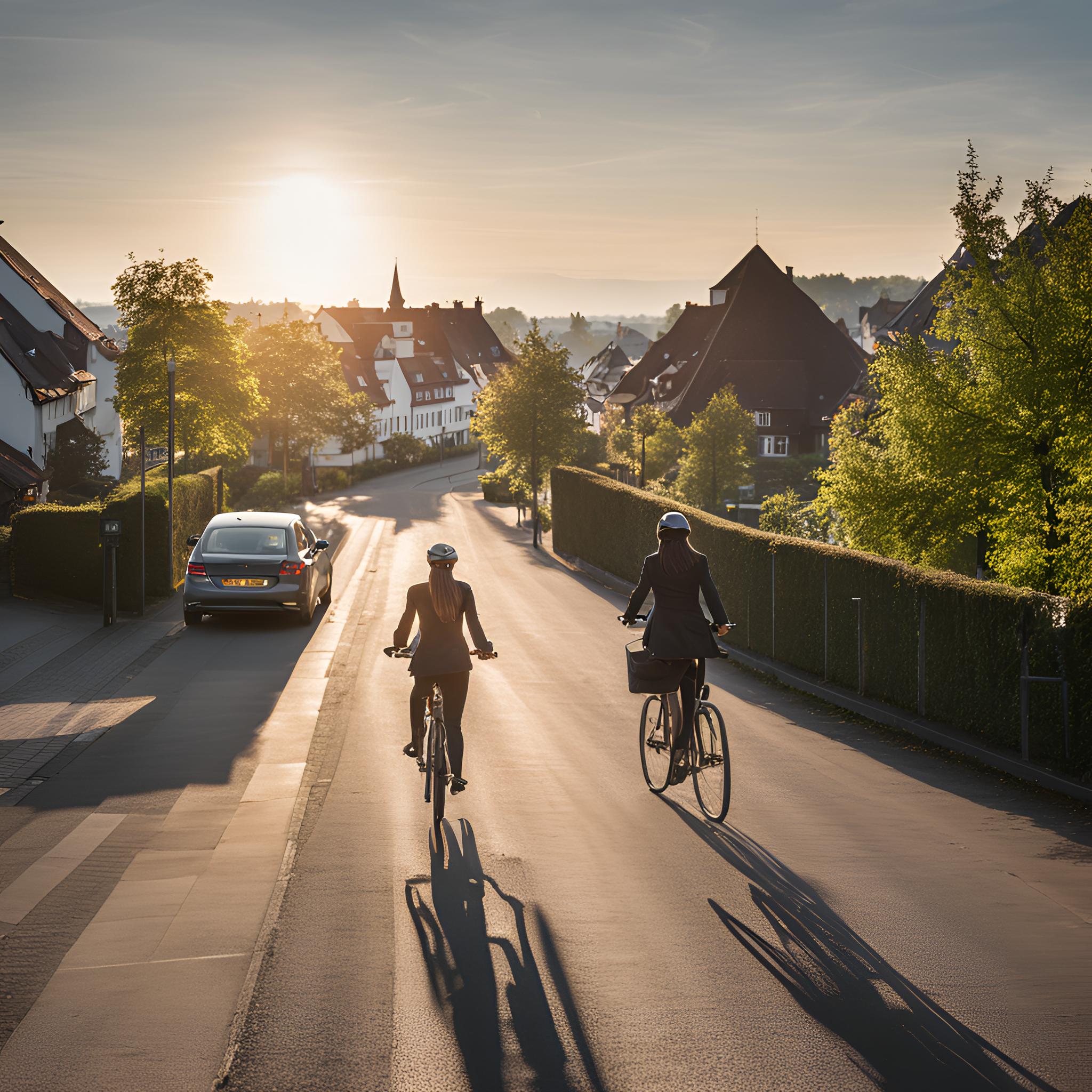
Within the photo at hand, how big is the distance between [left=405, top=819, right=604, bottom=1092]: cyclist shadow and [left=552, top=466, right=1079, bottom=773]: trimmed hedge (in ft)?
20.7

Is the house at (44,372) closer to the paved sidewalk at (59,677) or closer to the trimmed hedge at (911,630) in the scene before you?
the paved sidewalk at (59,677)

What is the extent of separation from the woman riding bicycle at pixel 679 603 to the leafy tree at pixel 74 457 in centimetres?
4444

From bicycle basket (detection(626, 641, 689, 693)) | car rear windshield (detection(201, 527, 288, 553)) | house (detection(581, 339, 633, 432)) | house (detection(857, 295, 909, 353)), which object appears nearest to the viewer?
bicycle basket (detection(626, 641, 689, 693))

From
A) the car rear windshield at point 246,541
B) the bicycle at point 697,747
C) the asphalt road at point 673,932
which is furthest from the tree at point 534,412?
the bicycle at point 697,747

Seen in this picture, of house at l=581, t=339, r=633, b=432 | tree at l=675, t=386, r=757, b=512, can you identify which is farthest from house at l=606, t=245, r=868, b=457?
house at l=581, t=339, r=633, b=432

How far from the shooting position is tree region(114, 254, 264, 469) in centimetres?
4938

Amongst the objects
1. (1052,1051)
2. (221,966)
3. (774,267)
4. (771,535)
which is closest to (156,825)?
(221,966)

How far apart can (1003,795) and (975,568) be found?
24.1 meters

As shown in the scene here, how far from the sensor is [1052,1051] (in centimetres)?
524

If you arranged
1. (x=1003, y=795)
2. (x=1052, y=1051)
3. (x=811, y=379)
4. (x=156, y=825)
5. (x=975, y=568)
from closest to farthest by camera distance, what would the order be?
(x=1052, y=1051), (x=156, y=825), (x=1003, y=795), (x=975, y=568), (x=811, y=379)

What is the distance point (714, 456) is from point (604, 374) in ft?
278

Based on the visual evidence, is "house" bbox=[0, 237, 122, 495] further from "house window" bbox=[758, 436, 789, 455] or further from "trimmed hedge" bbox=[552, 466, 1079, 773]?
"house window" bbox=[758, 436, 789, 455]

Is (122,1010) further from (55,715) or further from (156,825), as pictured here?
(55,715)

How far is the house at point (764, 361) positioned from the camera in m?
93.9
